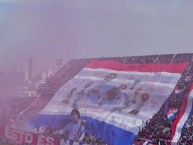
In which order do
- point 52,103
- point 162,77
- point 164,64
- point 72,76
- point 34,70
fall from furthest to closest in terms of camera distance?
point 34,70 < point 72,76 < point 52,103 < point 164,64 < point 162,77

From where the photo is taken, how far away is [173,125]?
24.3 m

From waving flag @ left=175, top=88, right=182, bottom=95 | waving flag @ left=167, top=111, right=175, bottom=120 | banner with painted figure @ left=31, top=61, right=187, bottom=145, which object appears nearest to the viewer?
waving flag @ left=167, top=111, right=175, bottom=120

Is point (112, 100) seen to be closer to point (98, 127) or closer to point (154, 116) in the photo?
point (98, 127)

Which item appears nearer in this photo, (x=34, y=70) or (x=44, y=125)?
(x=44, y=125)

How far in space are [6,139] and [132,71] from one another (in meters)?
12.3

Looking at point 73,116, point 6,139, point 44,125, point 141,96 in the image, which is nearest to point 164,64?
point 141,96

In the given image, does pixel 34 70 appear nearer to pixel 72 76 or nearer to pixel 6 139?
pixel 72 76

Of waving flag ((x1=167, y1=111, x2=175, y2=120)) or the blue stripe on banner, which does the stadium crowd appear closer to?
waving flag ((x1=167, y1=111, x2=175, y2=120))

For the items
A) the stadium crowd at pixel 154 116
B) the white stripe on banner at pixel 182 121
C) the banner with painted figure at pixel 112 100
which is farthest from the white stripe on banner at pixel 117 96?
the white stripe on banner at pixel 182 121

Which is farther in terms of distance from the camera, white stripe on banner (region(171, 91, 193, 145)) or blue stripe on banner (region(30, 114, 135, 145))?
blue stripe on banner (region(30, 114, 135, 145))

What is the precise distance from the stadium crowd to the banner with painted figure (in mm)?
562

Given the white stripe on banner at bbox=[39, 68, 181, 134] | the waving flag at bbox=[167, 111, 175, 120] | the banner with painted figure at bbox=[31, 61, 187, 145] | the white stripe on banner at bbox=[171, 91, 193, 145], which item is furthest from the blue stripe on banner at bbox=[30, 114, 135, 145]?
the white stripe on banner at bbox=[171, 91, 193, 145]

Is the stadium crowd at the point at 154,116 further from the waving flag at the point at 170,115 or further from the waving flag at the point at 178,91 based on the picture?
the waving flag at the point at 170,115

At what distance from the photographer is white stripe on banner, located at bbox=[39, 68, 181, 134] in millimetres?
27656
